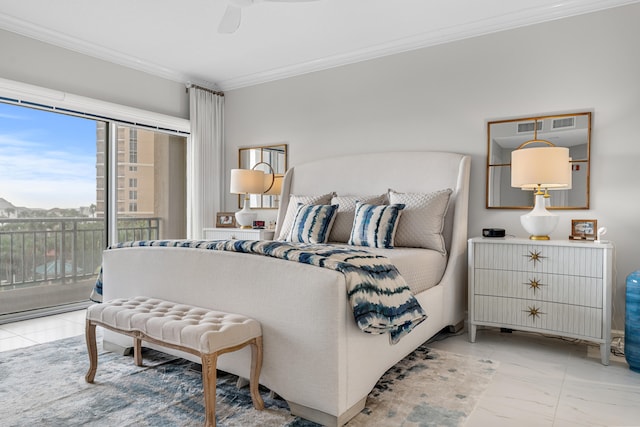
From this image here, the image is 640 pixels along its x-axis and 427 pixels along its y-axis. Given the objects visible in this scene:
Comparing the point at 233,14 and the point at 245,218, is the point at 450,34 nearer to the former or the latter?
the point at 233,14

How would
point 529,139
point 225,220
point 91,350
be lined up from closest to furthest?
point 91,350 → point 529,139 → point 225,220

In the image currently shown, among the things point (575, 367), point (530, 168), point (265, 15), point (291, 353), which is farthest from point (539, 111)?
point (291, 353)

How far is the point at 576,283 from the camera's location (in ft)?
9.12

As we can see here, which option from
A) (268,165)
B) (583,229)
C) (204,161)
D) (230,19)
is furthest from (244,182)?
(583,229)

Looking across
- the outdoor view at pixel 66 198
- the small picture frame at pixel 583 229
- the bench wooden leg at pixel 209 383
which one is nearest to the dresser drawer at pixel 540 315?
the small picture frame at pixel 583 229

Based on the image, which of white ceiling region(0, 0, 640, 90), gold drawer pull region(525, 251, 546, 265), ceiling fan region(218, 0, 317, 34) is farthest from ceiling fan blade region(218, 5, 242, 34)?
gold drawer pull region(525, 251, 546, 265)

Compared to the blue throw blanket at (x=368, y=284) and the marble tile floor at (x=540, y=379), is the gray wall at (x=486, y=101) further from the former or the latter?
the blue throw blanket at (x=368, y=284)

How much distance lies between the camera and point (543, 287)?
2904 mm

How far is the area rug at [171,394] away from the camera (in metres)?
1.91

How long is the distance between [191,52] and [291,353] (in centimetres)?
349

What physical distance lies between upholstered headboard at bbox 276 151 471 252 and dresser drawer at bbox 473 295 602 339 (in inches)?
21.8

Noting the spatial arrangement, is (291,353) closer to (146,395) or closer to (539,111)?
(146,395)

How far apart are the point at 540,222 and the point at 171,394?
2624 mm

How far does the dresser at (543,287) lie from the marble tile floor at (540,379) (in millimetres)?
172
